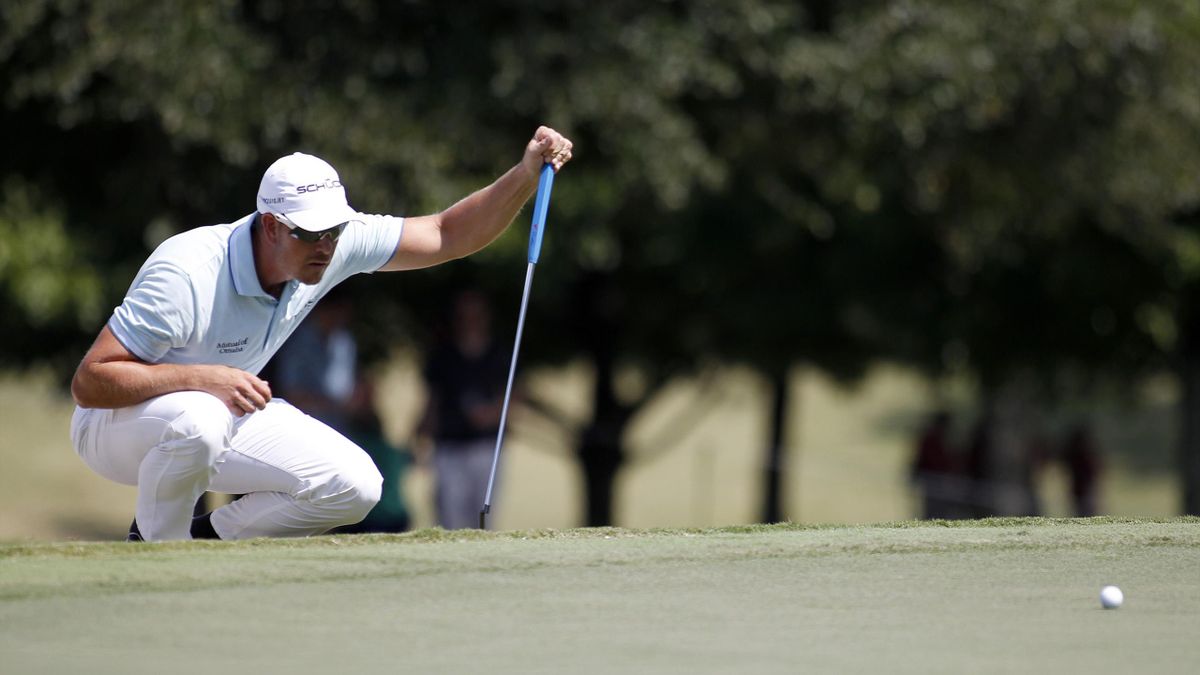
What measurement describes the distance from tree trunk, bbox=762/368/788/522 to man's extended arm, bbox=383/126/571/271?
45.8ft

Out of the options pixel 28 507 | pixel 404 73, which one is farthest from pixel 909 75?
pixel 28 507

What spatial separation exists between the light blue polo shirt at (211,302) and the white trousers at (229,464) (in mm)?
195

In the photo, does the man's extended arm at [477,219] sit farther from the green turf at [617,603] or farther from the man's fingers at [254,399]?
the green turf at [617,603]

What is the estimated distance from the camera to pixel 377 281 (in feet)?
50.8

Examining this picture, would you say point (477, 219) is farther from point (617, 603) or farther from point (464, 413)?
point (464, 413)

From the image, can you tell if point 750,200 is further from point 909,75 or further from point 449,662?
point 449,662

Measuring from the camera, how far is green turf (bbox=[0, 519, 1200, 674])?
3930 millimetres

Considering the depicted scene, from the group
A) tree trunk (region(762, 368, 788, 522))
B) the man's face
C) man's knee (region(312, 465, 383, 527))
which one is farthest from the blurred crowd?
the man's face

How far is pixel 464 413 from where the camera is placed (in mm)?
12422

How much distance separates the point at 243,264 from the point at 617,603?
1.96m

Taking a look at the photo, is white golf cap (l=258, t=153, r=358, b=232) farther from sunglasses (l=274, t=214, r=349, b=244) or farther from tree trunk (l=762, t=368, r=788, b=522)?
tree trunk (l=762, t=368, r=788, b=522)

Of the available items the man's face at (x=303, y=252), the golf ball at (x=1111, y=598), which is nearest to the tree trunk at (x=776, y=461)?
the man's face at (x=303, y=252)

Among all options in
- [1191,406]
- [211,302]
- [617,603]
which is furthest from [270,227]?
[1191,406]

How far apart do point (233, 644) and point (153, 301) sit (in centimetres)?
190
